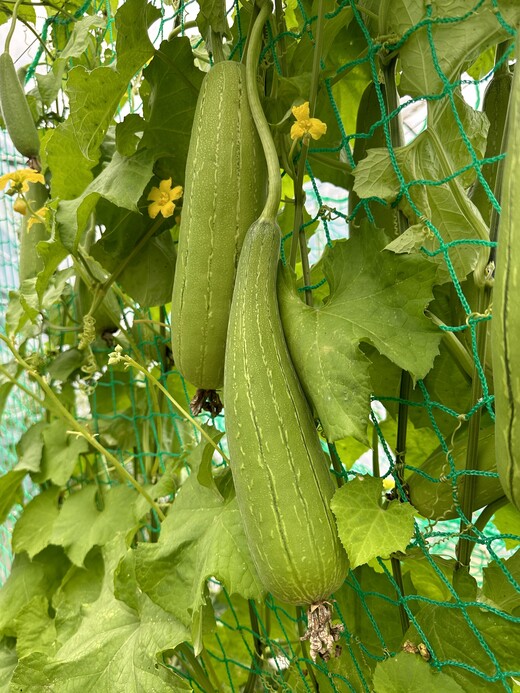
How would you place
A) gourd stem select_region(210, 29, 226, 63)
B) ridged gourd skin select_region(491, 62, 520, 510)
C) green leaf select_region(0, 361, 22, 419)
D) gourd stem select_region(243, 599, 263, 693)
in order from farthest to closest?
green leaf select_region(0, 361, 22, 419) → gourd stem select_region(243, 599, 263, 693) → gourd stem select_region(210, 29, 226, 63) → ridged gourd skin select_region(491, 62, 520, 510)

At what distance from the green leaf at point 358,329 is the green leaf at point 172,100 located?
35 cm

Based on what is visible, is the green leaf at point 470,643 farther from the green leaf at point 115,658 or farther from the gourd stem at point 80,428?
the gourd stem at point 80,428

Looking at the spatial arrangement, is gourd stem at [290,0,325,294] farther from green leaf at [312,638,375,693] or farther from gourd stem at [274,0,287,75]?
green leaf at [312,638,375,693]

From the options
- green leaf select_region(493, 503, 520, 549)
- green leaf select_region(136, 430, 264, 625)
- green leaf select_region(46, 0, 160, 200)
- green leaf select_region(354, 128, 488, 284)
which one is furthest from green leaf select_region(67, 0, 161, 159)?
green leaf select_region(493, 503, 520, 549)

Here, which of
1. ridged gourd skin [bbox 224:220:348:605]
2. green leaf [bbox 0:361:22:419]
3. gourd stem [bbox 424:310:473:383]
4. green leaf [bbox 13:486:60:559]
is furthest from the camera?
green leaf [bbox 0:361:22:419]

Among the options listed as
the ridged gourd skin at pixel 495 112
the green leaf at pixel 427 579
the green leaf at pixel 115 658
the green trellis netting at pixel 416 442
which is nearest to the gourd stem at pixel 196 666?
the green trellis netting at pixel 416 442

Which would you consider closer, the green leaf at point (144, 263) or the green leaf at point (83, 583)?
the green leaf at point (144, 263)

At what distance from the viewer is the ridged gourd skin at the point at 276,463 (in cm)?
66

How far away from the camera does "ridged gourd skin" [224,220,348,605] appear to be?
0.66 metres

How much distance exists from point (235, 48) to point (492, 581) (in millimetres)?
738

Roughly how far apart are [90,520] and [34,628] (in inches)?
8.2

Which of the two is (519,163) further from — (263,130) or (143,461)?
(143,461)

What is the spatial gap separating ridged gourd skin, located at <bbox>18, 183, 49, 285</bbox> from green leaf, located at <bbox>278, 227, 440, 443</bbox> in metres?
0.73

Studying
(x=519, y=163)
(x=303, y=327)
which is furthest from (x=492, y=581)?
(x=519, y=163)
